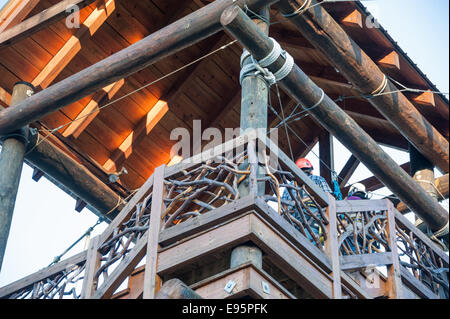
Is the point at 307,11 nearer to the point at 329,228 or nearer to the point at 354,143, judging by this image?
the point at 354,143

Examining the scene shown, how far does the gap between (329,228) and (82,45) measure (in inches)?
217

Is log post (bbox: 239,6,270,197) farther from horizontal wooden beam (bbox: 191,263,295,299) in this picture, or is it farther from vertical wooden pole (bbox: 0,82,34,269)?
vertical wooden pole (bbox: 0,82,34,269)

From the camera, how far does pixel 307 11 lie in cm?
995

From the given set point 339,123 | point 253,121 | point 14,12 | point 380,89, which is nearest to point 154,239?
point 253,121

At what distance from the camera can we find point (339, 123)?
10.1m

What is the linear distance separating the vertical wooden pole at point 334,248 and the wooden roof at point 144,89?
382cm

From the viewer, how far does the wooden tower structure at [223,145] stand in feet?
25.6

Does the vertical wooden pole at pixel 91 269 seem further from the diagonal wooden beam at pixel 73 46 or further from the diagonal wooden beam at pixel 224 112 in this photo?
the diagonal wooden beam at pixel 224 112

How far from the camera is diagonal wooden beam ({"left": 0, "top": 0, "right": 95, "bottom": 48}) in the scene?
36.9ft

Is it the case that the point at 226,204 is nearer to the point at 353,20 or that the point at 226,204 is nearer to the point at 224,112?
the point at 353,20

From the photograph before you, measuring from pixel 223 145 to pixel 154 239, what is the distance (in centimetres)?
103

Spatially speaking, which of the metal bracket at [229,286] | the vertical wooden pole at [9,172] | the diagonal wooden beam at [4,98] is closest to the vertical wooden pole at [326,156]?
the vertical wooden pole at [9,172]

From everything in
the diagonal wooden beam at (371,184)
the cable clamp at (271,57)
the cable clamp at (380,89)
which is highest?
the diagonal wooden beam at (371,184)
